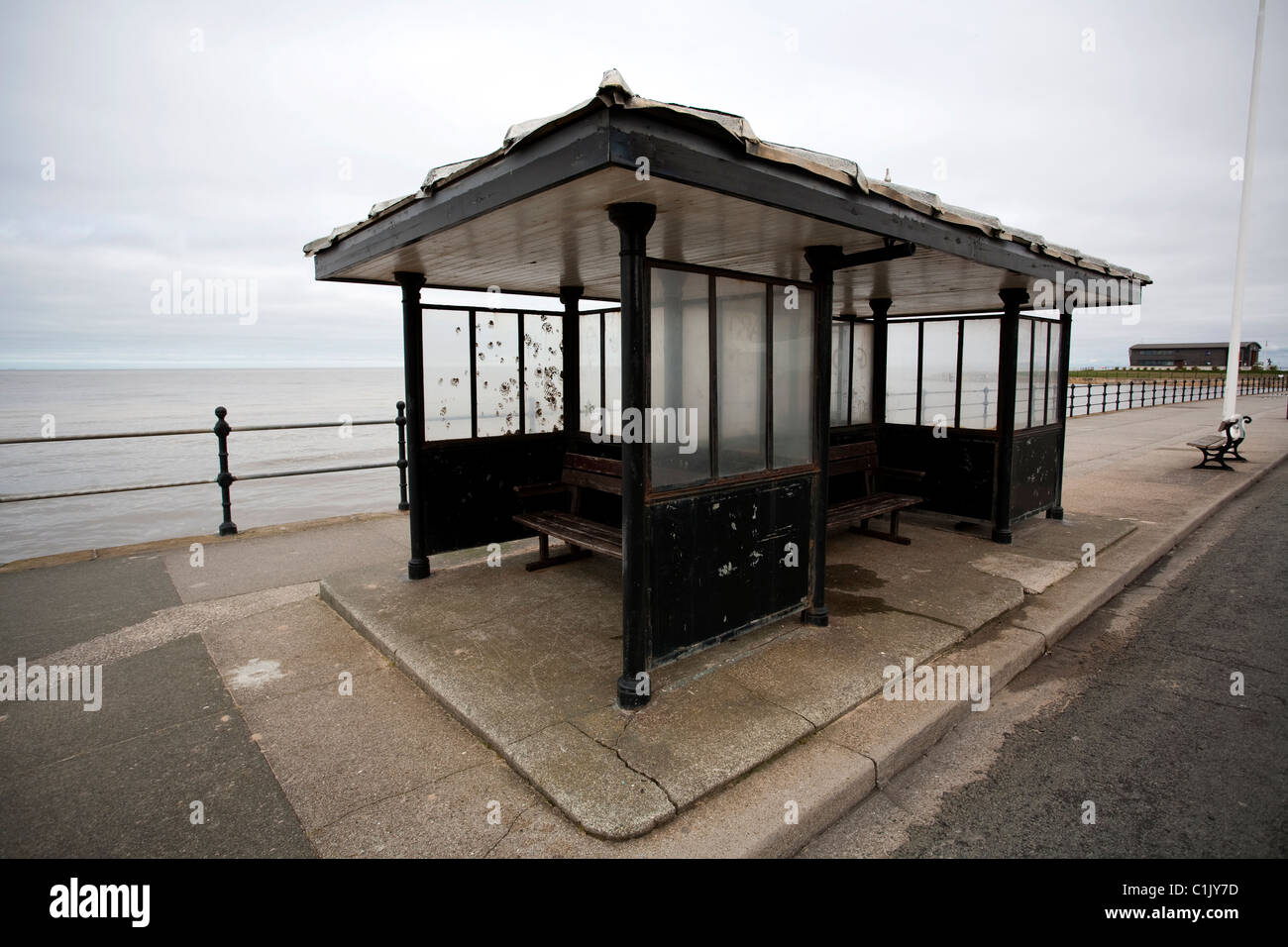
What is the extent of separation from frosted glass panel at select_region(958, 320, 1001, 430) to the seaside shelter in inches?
1.0

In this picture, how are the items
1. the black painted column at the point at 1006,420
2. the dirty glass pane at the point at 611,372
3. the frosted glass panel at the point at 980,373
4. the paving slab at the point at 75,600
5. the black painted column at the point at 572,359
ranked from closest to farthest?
1. the paving slab at the point at 75,600
2. the dirty glass pane at the point at 611,372
3. the black painted column at the point at 572,359
4. the black painted column at the point at 1006,420
5. the frosted glass panel at the point at 980,373

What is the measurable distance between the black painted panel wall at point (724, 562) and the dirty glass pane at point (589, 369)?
110 inches

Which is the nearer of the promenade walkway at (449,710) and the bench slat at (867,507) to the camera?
the promenade walkway at (449,710)

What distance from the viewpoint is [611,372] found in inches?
259

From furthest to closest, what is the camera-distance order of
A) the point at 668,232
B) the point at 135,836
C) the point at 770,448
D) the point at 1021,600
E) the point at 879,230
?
the point at 1021,600 → the point at 770,448 → the point at 668,232 → the point at 879,230 → the point at 135,836

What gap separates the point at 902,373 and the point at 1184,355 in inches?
4030

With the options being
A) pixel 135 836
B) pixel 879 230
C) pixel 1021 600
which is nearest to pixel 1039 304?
pixel 1021 600

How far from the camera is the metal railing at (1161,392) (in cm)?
2947

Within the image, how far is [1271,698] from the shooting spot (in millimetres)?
3865

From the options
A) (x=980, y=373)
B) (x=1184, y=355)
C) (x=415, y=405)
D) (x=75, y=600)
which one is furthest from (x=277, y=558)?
(x=1184, y=355)

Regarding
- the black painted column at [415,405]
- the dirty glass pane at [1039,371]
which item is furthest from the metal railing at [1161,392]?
the black painted column at [415,405]

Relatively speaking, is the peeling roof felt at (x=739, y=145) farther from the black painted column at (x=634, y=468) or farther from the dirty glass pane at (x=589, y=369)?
the dirty glass pane at (x=589, y=369)

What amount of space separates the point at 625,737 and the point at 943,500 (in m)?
5.91
